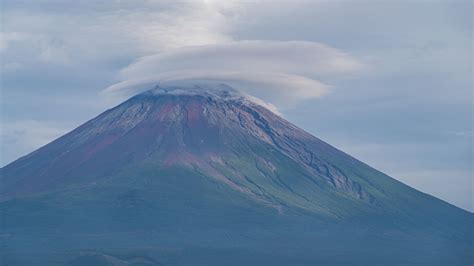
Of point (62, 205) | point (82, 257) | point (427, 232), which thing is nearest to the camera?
point (82, 257)

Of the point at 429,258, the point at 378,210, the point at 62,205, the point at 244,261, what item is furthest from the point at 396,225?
the point at 62,205

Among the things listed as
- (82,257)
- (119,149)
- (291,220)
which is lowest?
(82,257)

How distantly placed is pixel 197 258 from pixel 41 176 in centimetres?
5519

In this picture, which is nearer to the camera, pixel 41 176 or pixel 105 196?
pixel 105 196

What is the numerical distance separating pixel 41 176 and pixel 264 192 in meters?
45.3

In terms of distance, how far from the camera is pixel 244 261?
6009 inches

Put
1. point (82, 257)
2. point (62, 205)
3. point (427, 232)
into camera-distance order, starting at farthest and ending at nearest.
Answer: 1. point (427, 232)
2. point (62, 205)
3. point (82, 257)

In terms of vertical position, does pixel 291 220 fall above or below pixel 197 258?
above

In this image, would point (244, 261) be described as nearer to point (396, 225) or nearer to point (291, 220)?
point (291, 220)

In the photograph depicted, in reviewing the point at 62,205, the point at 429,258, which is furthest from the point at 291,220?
the point at 62,205

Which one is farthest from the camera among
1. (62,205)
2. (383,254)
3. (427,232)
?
(427,232)

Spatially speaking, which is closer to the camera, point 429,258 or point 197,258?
point 197,258

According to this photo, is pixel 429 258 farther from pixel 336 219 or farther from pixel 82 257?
pixel 82 257

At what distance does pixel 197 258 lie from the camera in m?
154
